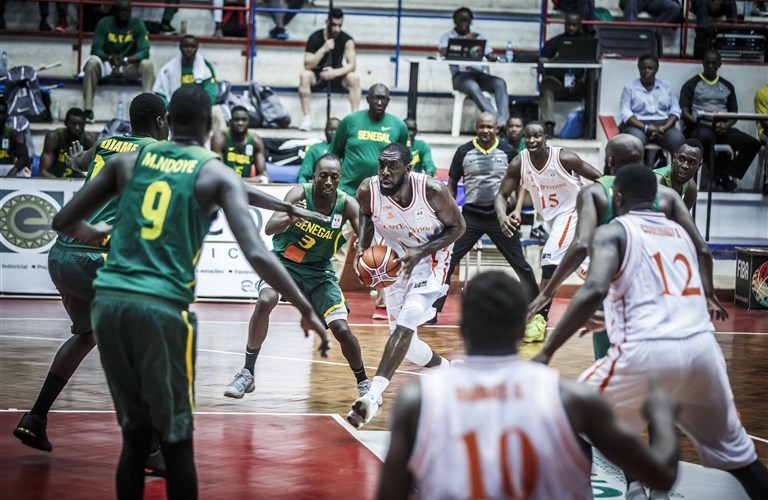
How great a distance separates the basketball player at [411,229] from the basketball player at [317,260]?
20 cm

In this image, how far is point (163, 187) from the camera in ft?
14.1

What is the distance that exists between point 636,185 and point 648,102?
11311mm

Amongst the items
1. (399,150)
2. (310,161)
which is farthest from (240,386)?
(310,161)

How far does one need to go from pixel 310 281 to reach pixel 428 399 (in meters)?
4.79

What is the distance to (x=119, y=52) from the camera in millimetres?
16453

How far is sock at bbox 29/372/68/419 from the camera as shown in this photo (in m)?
6.07

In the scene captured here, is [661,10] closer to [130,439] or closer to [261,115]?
[261,115]

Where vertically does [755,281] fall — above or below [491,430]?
below

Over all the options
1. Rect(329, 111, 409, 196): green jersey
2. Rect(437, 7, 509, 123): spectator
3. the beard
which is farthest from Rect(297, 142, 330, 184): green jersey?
the beard

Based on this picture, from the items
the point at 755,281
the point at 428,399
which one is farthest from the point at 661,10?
the point at 428,399

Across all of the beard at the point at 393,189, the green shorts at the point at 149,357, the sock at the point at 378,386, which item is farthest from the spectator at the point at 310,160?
the green shorts at the point at 149,357

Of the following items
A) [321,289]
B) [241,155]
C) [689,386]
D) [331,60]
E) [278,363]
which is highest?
[331,60]

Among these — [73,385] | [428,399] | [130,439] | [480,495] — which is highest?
[428,399]

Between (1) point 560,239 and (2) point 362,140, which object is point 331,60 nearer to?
(2) point 362,140
